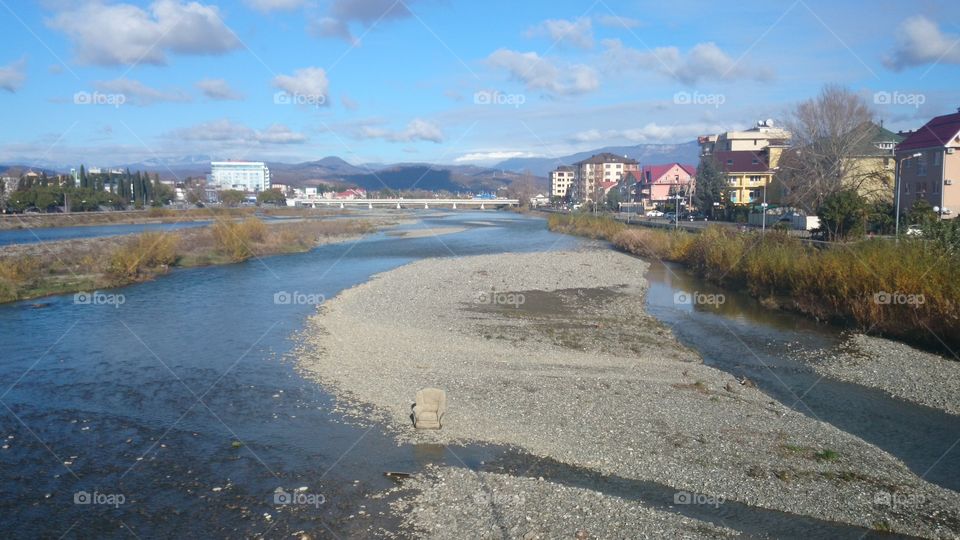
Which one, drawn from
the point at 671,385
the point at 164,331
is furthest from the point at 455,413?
the point at 164,331

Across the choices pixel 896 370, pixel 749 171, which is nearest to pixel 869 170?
pixel 749 171

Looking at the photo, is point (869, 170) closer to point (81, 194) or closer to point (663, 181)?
point (663, 181)

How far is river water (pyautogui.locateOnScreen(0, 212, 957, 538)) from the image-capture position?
834 centimetres

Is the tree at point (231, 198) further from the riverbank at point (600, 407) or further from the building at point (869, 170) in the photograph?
the riverbank at point (600, 407)

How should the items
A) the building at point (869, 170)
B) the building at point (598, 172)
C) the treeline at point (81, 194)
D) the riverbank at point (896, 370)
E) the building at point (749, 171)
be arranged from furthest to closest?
1. the building at point (598, 172)
2. the treeline at point (81, 194)
3. the building at point (749, 171)
4. the building at point (869, 170)
5. the riverbank at point (896, 370)

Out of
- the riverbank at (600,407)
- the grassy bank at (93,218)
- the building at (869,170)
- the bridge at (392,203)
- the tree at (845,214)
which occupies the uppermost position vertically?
the building at (869,170)

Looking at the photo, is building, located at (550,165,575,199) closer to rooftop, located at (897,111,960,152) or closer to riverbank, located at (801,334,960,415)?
rooftop, located at (897,111,960,152)

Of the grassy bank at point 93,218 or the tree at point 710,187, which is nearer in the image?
the tree at point 710,187

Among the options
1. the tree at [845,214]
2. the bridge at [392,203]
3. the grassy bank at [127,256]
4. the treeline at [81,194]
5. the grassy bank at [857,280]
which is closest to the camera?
the grassy bank at [857,280]

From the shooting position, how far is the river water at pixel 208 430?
834 cm

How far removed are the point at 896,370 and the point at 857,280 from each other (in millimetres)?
5977

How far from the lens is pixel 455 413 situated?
11.8 meters

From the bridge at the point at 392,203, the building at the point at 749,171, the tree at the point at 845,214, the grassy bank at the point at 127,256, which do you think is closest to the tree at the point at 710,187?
the building at the point at 749,171

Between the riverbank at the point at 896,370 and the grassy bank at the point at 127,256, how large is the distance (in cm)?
2772
